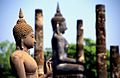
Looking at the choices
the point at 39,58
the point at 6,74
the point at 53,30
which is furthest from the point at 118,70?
the point at 6,74

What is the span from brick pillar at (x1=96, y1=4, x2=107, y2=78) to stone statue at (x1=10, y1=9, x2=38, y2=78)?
9909mm

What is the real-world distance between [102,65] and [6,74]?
22.8 meters

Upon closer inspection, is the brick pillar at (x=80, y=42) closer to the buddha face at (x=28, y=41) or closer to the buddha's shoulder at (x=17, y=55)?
the buddha face at (x=28, y=41)

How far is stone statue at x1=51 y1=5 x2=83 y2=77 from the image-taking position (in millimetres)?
18750

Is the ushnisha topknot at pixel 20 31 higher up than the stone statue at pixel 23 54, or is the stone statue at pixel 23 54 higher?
the ushnisha topknot at pixel 20 31

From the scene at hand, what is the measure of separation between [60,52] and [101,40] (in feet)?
11.0

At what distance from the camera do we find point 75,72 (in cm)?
1906

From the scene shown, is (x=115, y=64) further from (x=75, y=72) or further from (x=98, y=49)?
(x=75, y=72)

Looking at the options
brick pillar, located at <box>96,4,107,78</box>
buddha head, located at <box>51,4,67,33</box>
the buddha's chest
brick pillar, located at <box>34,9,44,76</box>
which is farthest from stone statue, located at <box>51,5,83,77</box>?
the buddha's chest

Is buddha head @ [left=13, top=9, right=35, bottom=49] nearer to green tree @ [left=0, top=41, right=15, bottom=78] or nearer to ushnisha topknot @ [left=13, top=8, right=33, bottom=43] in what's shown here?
ushnisha topknot @ [left=13, top=8, right=33, bottom=43]

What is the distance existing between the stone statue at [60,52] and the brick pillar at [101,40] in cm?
316

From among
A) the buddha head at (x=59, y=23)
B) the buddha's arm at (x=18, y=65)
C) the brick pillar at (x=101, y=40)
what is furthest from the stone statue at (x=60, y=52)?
the buddha's arm at (x=18, y=65)

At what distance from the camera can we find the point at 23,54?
5.48m

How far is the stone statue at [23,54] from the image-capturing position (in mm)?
5371
